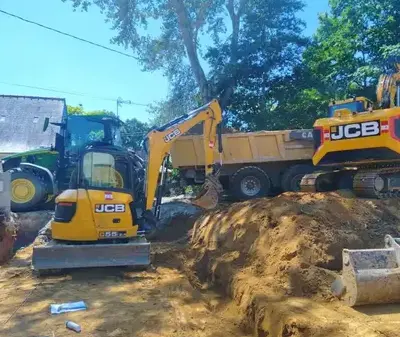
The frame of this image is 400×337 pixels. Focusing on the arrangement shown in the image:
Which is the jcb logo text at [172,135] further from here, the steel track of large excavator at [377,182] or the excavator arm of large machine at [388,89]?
the excavator arm of large machine at [388,89]

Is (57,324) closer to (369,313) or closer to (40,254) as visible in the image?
(40,254)

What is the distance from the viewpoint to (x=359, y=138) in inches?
375

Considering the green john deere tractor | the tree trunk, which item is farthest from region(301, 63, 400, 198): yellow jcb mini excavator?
the tree trunk

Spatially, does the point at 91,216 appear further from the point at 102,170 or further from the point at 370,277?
the point at 370,277

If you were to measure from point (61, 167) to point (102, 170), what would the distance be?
5.48m

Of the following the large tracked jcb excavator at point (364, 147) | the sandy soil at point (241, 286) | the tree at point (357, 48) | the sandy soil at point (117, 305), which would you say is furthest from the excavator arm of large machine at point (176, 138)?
the tree at point (357, 48)

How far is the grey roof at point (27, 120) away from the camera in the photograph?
24391 mm

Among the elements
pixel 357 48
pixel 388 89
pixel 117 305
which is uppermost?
pixel 357 48

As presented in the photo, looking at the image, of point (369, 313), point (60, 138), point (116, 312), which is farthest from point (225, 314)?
point (60, 138)

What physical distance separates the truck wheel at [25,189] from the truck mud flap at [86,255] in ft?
18.5

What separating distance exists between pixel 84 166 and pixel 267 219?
319 centimetres

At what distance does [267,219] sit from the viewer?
6.97 meters

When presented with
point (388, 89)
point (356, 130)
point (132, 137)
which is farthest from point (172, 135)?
point (132, 137)

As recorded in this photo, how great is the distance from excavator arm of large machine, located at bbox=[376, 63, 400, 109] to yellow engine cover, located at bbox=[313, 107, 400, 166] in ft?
2.68
